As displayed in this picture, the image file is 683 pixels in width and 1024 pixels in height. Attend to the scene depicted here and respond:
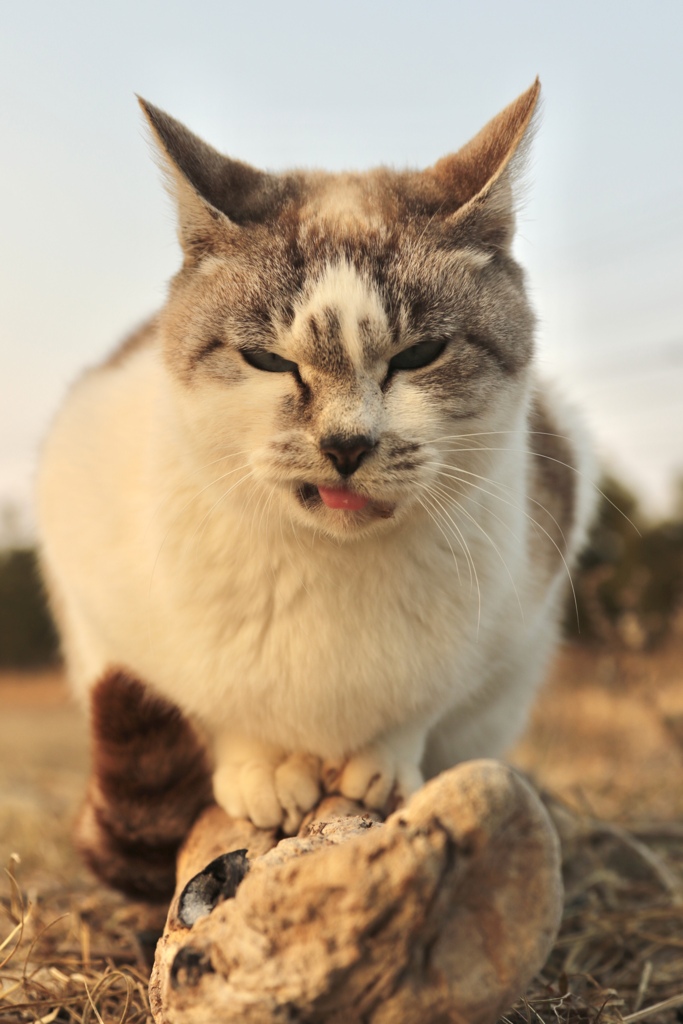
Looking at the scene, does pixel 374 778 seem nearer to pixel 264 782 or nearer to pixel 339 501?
pixel 264 782

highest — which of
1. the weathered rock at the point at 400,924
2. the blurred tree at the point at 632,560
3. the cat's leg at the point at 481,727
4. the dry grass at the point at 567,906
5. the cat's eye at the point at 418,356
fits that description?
the cat's eye at the point at 418,356

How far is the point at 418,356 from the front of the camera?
178 centimetres

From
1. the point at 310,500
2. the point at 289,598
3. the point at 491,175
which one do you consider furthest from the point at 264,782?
the point at 491,175

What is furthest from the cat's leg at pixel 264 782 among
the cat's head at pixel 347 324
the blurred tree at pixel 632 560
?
the blurred tree at pixel 632 560

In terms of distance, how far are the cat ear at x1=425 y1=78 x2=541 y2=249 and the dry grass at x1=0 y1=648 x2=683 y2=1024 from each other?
59.9 inches

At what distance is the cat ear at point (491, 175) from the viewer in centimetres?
193

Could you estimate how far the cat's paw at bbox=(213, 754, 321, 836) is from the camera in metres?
2.04

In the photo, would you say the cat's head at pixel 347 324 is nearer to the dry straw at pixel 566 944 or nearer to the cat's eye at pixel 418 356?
the cat's eye at pixel 418 356

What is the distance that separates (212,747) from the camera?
223cm

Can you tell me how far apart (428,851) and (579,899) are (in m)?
1.71

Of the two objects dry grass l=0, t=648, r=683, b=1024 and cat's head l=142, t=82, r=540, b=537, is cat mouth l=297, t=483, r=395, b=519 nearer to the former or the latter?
cat's head l=142, t=82, r=540, b=537

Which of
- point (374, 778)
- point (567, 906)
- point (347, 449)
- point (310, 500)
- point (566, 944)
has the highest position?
point (347, 449)

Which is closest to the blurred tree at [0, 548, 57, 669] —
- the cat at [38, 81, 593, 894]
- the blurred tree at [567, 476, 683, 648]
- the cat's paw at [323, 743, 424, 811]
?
the blurred tree at [567, 476, 683, 648]

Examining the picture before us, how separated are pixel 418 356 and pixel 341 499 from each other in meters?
0.33
